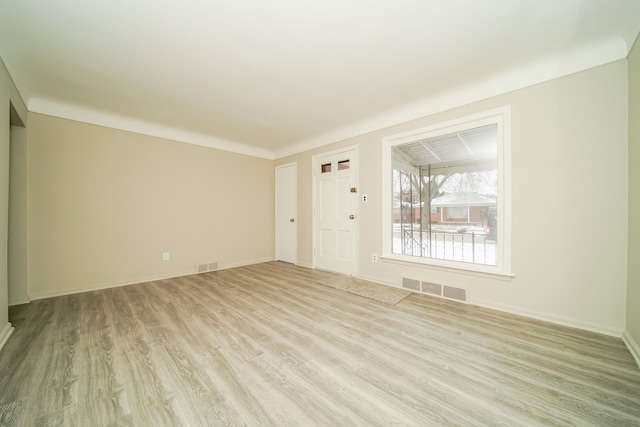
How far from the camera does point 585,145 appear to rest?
2072 millimetres

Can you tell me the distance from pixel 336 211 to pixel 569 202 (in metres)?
2.83

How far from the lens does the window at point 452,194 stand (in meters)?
2.53

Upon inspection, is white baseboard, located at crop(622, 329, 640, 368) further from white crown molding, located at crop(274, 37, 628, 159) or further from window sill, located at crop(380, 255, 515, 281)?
white crown molding, located at crop(274, 37, 628, 159)

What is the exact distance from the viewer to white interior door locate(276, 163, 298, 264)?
4910 millimetres

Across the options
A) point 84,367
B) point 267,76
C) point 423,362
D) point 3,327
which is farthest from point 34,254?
point 423,362

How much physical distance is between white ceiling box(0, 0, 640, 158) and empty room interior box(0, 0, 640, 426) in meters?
0.02

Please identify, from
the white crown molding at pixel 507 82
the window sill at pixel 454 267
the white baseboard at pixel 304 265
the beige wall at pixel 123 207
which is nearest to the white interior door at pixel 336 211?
the white baseboard at pixel 304 265

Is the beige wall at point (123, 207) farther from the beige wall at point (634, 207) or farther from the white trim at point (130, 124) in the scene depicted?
the beige wall at point (634, 207)

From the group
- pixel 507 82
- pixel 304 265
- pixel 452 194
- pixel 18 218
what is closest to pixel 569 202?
pixel 507 82

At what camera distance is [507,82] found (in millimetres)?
2424

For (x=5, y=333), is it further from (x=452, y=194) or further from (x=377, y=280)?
(x=452, y=194)

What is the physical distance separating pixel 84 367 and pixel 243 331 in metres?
1.06

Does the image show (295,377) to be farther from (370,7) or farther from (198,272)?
(198,272)

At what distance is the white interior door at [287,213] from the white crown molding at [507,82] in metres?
1.71
